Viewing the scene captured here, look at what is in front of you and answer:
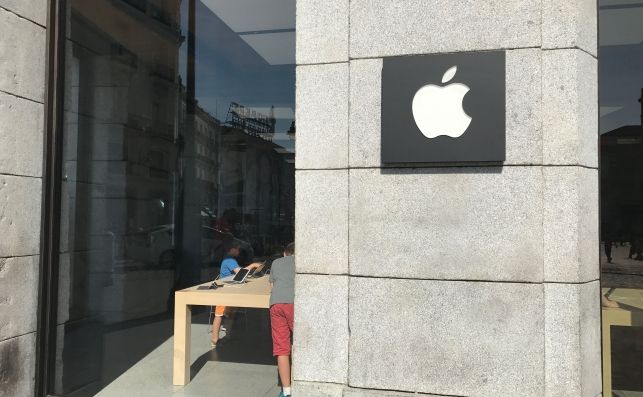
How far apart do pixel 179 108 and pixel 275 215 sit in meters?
4.34

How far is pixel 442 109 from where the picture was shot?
431cm

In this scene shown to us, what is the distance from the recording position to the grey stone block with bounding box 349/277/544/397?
4137 millimetres

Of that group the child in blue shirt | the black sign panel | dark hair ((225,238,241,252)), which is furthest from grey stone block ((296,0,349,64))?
dark hair ((225,238,241,252))

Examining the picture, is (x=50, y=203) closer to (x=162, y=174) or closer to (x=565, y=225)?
(x=162, y=174)

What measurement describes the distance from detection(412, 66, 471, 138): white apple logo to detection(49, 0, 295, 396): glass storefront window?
1.35m

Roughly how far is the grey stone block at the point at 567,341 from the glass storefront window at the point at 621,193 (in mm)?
441

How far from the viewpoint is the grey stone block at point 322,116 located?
4582 mm

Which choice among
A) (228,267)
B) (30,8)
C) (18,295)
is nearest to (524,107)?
(30,8)

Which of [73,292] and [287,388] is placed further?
[73,292]

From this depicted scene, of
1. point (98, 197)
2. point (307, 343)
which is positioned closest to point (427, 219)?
point (307, 343)

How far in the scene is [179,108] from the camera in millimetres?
11008

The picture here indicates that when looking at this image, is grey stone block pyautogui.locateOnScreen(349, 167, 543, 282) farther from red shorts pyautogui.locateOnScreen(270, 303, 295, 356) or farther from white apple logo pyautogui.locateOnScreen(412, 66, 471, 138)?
red shorts pyautogui.locateOnScreen(270, 303, 295, 356)

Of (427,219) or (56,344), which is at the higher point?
(427,219)

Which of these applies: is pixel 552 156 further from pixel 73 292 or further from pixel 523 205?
pixel 73 292
